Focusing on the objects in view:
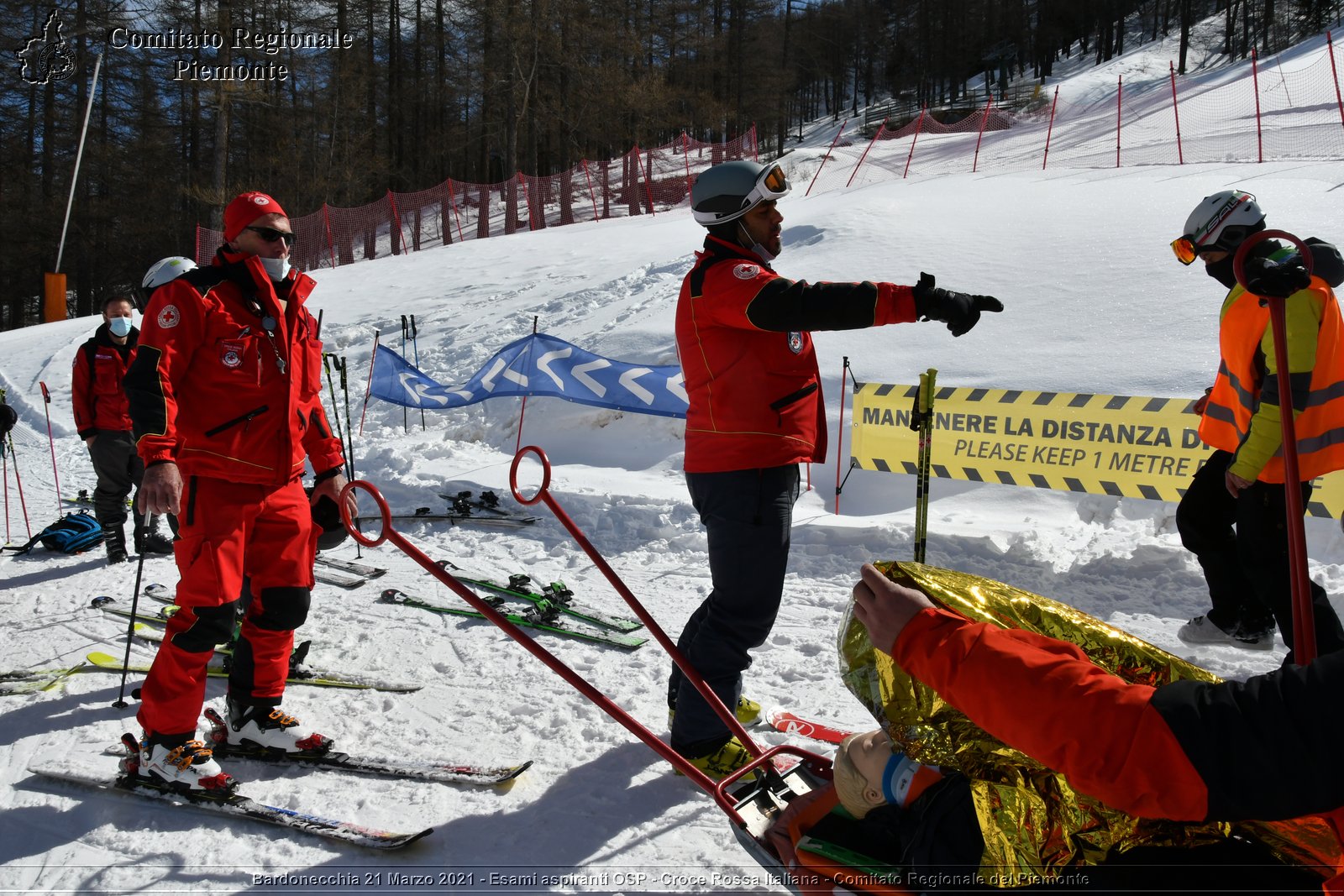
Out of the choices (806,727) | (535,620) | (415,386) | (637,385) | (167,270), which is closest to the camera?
(806,727)

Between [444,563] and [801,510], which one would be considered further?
[801,510]

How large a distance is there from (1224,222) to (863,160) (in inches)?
682

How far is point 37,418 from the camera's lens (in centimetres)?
1302

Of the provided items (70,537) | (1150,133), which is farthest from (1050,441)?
(1150,133)

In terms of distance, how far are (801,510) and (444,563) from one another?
2.74m

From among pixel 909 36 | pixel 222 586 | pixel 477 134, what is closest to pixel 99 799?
pixel 222 586

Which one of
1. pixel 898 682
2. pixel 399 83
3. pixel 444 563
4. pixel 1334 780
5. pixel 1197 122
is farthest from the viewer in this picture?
pixel 399 83

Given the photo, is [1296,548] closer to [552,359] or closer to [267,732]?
[267,732]

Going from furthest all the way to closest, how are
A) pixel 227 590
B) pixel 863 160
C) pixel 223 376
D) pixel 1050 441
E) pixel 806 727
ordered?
pixel 863 160 → pixel 1050 441 → pixel 806 727 → pixel 223 376 → pixel 227 590

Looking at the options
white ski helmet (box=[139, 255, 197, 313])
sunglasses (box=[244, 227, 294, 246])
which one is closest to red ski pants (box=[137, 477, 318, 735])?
sunglasses (box=[244, 227, 294, 246])

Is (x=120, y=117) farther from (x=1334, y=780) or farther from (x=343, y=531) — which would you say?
(x=1334, y=780)

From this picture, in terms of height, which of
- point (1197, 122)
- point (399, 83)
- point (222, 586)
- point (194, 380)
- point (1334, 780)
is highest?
point (399, 83)

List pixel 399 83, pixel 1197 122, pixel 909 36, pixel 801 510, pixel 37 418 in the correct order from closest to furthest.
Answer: pixel 801 510 → pixel 37 418 → pixel 1197 122 → pixel 399 83 → pixel 909 36

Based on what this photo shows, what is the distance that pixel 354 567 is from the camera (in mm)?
5637
